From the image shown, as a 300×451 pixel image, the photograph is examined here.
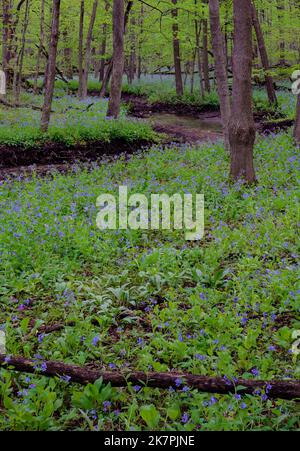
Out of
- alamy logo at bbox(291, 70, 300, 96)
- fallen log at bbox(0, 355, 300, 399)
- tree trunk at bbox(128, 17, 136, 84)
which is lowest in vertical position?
fallen log at bbox(0, 355, 300, 399)


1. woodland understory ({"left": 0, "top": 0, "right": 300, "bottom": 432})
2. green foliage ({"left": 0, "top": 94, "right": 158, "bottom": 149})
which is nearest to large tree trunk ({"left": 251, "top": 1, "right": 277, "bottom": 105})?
green foliage ({"left": 0, "top": 94, "right": 158, "bottom": 149})

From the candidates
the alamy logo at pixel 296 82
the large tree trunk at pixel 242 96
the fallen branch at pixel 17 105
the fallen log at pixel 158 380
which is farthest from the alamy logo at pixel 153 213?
the fallen branch at pixel 17 105

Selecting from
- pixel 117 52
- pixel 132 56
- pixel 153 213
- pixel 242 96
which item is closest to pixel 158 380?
pixel 153 213

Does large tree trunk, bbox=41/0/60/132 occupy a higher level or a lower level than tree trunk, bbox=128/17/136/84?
lower

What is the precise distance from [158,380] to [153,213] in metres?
4.53

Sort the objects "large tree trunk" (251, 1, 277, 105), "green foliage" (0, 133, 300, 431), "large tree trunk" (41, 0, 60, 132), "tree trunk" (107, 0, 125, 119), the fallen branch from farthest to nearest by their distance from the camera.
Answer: "large tree trunk" (251, 1, 277, 105), the fallen branch, "tree trunk" (107, 0, 125, 119), "large tree trunk" (41, 0, 60, 132), "green foliage" (0, 133, 300, 431)

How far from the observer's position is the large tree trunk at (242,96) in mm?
8852

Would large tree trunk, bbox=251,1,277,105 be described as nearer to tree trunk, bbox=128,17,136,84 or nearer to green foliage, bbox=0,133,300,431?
tree trunk, bbox=128,17,136,84

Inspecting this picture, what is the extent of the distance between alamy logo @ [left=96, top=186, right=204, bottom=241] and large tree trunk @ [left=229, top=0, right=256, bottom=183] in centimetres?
133

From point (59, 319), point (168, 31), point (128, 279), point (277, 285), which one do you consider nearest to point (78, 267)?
point (128, 279)

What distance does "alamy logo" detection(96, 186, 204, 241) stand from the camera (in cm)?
753

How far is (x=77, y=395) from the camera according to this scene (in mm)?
3658

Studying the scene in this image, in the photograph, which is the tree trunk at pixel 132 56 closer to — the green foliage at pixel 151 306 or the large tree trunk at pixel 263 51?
the large tree trunk at pixel 263 51

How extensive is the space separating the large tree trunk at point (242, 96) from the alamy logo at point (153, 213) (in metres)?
1.33
